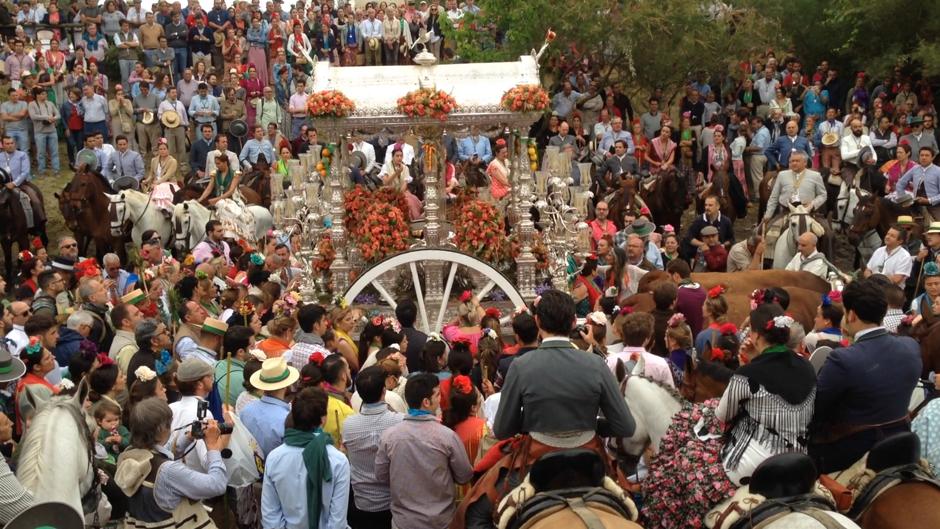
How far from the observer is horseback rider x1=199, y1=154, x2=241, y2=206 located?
2019cm

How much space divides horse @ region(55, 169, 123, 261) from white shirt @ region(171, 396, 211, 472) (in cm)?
1169

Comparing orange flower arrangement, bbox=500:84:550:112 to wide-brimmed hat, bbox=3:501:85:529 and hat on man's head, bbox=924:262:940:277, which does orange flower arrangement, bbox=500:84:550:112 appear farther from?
wide-brimmed hat, bbox=3:501:85:529

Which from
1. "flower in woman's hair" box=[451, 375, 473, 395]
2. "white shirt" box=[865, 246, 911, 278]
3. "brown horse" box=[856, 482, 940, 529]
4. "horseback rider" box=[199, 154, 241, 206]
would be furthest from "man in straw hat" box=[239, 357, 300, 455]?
"horseback rider" box=[199, 154, 241, 206]

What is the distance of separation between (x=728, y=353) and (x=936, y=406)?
147 cm

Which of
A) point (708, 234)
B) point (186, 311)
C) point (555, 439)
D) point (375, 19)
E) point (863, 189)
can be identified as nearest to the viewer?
point (555, 439)

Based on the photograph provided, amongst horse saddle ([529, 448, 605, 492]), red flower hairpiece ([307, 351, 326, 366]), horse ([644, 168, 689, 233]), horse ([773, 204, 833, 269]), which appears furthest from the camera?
horse ([644, 168, 689, 233])

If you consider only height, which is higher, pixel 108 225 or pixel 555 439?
pixel 555 439

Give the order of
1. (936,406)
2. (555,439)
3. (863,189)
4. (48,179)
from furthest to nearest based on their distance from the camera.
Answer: (48,179), (863,189), (936,406), (555,439)

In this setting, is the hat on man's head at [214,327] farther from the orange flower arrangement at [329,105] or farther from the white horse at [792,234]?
the white horse at [792,234]

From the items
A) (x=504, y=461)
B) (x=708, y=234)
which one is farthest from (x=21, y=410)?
(x=708, y=234)

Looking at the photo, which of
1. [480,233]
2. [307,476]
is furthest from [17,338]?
[480,233]

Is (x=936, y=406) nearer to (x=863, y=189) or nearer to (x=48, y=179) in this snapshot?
(x=863, y=189)

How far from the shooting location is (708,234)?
16.4 metres

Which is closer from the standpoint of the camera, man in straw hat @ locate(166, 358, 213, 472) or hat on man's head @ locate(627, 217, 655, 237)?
man in straw hat @ locate(166, 358, 213, 472)
